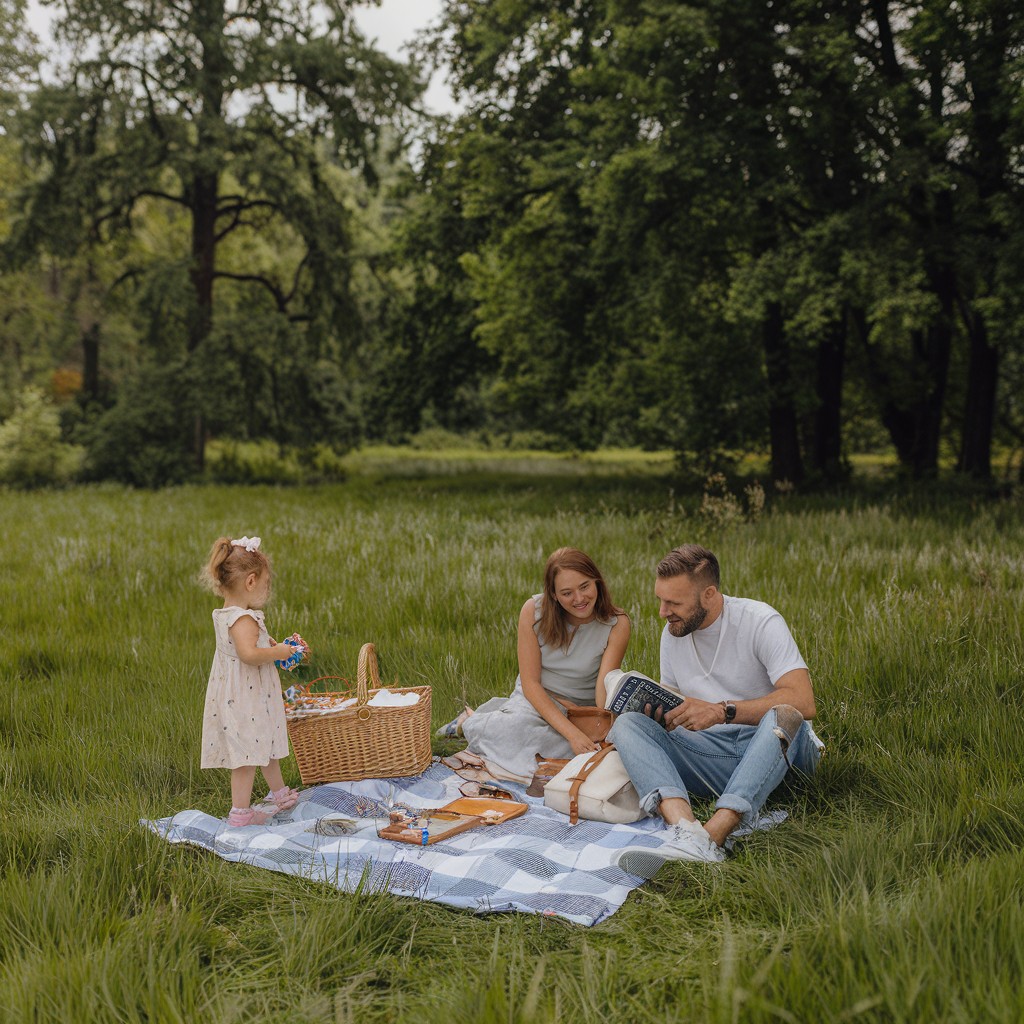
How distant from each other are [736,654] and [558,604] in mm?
Result: 1070

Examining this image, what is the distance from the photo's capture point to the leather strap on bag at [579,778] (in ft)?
14.7

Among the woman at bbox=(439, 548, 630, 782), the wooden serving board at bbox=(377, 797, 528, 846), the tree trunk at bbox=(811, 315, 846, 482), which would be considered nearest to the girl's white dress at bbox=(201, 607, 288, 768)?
the wooden serving board at bbox=(377, 797, 528, 846)

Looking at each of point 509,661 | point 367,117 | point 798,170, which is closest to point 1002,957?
point 509,661

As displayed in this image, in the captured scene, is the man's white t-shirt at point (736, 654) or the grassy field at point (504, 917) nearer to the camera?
the grassy field at point (504, 917)

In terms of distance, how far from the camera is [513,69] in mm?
18594

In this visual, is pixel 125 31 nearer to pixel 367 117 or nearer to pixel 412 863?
pixel 367 117

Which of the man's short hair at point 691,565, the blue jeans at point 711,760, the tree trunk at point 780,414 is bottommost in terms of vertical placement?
the blue jeans at point 711,760

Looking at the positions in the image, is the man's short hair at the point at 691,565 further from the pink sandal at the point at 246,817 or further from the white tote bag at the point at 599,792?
the pink sandal at the point at 246,817

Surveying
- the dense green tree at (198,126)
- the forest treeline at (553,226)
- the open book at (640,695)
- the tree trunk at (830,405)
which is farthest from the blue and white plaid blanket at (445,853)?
the dense green tree at (198,126)

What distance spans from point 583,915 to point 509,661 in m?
3.35

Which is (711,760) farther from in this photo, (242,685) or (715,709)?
(242,685)

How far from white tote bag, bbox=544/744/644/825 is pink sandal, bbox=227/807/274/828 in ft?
4.49

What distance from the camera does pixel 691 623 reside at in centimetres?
452

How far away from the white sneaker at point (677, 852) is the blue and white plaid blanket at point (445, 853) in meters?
0.06
